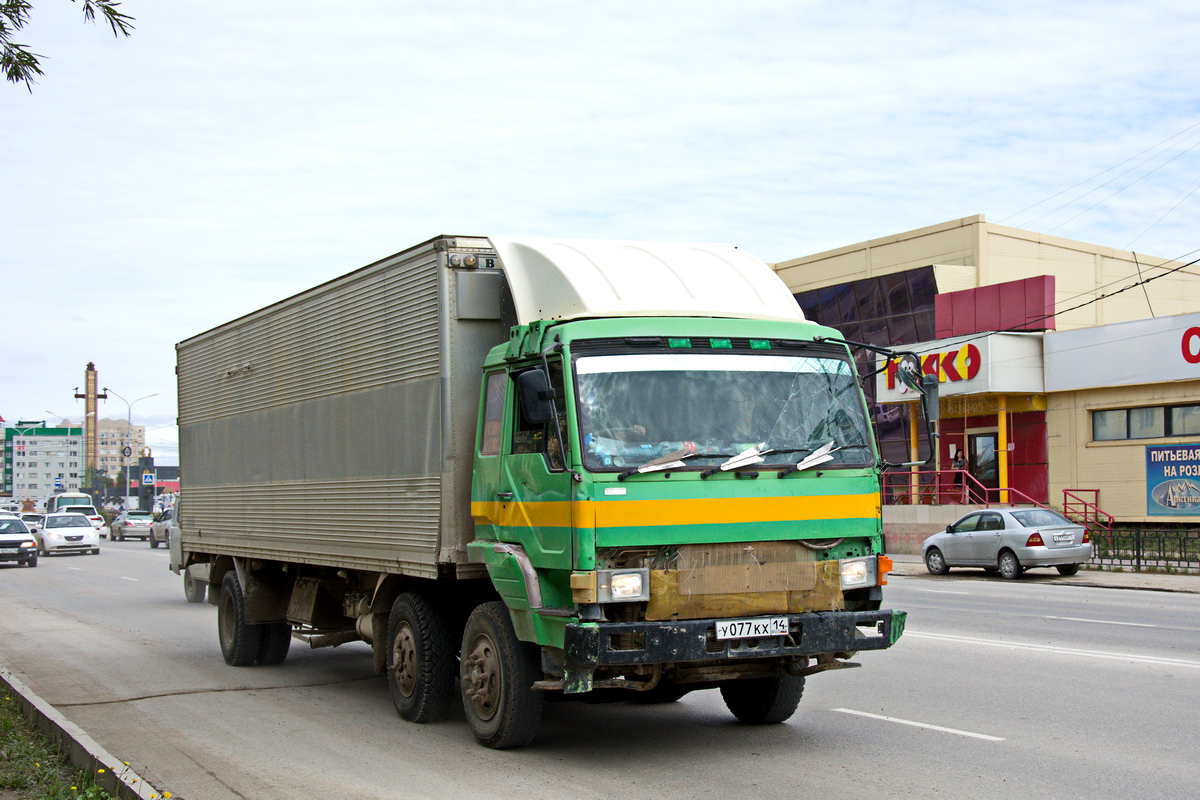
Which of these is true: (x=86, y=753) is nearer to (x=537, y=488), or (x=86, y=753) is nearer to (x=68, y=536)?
(x=537, y=488)

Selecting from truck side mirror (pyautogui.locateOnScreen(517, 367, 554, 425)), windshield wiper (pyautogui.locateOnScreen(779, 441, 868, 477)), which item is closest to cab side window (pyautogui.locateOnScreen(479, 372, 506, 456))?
truck side mirror (pyautogui.locateOnScreen(517, 367, 554, 425))

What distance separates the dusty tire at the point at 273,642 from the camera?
1305 cm

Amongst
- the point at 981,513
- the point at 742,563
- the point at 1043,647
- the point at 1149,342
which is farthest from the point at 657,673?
the point at 1149,342

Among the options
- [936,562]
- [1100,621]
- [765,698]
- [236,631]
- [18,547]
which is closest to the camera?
[765,698]

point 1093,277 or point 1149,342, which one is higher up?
point 1093,277

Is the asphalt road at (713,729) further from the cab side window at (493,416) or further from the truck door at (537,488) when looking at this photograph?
the cab side window at (493,416)

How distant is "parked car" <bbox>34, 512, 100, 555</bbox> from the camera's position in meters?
42.9

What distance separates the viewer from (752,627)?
7.37 m

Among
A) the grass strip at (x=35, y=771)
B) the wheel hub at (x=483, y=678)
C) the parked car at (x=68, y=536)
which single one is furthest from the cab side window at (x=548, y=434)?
the parked car at (x=68, y=536)

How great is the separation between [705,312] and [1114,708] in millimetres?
4496

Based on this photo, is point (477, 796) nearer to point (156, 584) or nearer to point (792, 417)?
point (792, 417)

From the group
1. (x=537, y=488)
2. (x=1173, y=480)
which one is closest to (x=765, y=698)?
(x=537, y=488)

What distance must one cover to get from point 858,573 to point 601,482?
190cm

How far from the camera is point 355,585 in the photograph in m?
10.7
